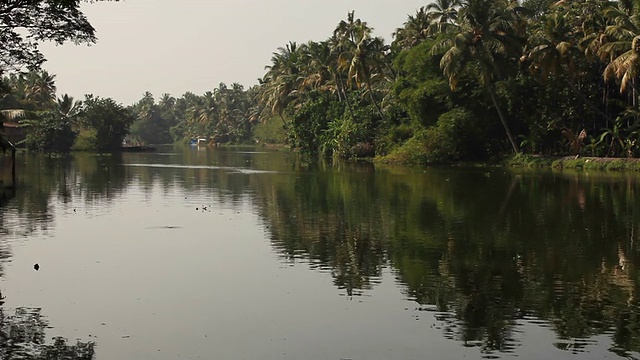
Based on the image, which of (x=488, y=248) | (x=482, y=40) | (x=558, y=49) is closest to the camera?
(x=488, y=248)

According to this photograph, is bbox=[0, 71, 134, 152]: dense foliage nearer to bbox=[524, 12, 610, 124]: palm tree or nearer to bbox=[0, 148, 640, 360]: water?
bbox=[524, 12, 610, 124]: palm tree

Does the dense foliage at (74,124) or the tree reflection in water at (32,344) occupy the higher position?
the dense foliage at (74,124)

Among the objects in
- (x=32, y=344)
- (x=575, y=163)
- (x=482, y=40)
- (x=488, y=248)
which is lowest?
(x=32, y=344)

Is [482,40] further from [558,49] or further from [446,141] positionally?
[446,141]

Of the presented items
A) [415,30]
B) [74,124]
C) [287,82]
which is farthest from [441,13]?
[74,124]

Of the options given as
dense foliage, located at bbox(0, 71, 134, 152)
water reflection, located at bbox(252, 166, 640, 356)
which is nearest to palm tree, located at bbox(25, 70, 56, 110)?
dense foliage, located at bbox(0, 71, 134, 152)

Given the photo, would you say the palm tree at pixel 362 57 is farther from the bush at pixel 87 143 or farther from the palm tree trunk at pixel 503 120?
the bush at pixel 87 143

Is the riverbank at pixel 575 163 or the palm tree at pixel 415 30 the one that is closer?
the riverbank at pixel 575 163

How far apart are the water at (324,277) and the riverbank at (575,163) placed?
1850cm

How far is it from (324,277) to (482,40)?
147 ft

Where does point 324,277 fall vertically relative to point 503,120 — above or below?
below

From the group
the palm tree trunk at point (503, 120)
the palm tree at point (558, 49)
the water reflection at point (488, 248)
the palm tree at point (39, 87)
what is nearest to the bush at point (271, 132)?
the palm tree at point (39, 87)

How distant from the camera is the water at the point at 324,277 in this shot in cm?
1280

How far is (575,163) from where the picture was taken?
56.6 meters
